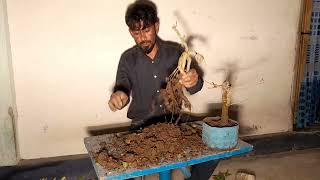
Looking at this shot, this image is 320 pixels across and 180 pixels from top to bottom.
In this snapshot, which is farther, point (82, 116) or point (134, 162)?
point (82, 116)

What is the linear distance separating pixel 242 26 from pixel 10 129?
3.06 metres

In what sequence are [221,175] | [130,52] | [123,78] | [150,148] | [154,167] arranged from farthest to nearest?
1. [221,175]
2. [130,52]
3. [123,78]
4. [150,148]
5. [154,167]

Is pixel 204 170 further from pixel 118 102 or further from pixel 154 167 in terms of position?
pixel 118 102

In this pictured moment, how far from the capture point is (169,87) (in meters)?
2.54

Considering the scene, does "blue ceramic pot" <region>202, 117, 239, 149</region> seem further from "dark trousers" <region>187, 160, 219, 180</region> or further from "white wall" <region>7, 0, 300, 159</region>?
"white wall" <region>7, 0, 300, 159</region>

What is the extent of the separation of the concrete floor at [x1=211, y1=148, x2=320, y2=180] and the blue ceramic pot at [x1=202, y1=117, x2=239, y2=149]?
164cm

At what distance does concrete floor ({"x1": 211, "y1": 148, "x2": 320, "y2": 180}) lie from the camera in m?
3.69

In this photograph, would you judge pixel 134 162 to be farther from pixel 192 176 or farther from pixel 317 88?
pixel 317 88

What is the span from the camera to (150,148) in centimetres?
213

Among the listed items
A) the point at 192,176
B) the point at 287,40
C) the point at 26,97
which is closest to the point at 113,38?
the point at 26,97

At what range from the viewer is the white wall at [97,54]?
333cm

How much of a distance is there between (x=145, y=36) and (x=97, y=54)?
0.73 m

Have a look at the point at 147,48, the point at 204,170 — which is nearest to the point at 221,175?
the point at 204,170

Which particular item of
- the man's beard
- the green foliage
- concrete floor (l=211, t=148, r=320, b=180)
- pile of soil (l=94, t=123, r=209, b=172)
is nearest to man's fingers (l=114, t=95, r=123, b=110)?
pile of soil (l=94, t=123, r=209, b=172)
